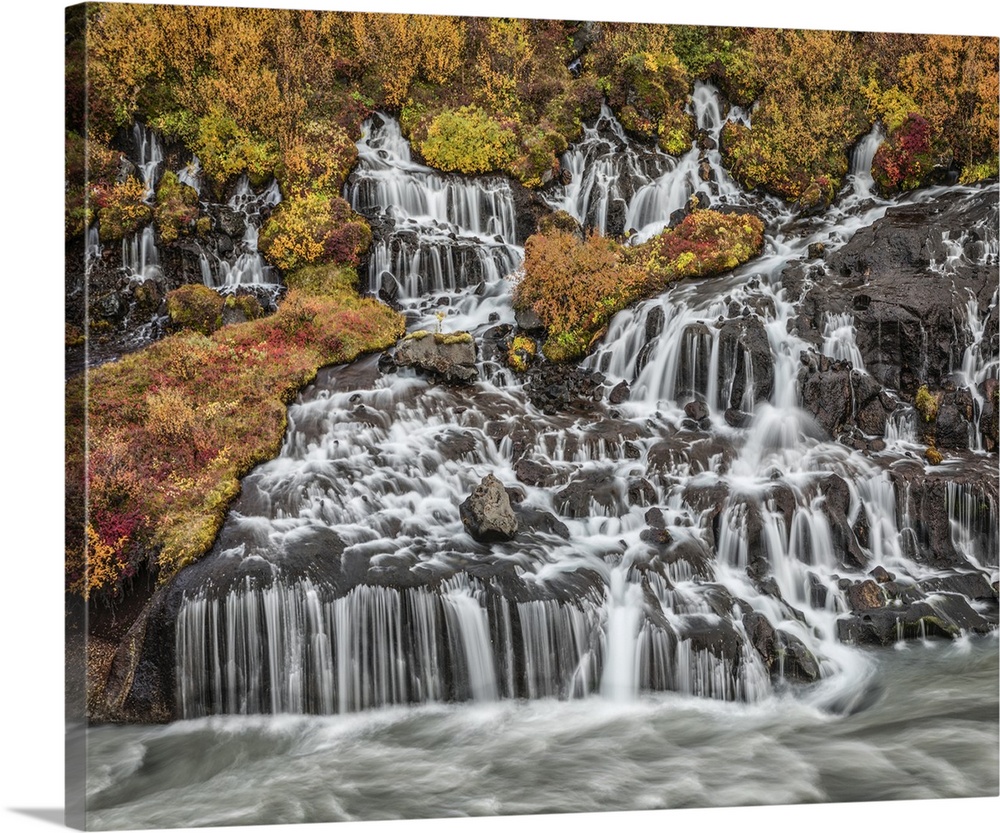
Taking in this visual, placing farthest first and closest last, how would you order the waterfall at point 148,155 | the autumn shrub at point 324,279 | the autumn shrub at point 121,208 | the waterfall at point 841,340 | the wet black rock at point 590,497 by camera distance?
1. the waterfall at point 841,340
2. the autumn shrub at point 324,279
3. the wet black rock at point 590,497
4. the waterfall at point 148,155
5. the autumn shrub at point 121,208

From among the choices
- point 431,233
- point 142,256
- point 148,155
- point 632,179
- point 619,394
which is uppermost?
point 632,179

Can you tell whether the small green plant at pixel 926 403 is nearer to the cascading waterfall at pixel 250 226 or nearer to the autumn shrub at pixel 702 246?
the autumn shrub at pixel 702 246

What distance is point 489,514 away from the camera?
755 centimetres

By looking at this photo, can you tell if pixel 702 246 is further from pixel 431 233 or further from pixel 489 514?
pixel 489 514

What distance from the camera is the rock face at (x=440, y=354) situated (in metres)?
8.41

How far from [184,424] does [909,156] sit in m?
6.64

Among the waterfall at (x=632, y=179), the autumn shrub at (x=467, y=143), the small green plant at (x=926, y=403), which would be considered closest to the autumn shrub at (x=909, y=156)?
the waterfall at (x=632, y=179)

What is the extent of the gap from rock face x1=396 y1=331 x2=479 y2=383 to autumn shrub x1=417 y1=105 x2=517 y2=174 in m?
1.63

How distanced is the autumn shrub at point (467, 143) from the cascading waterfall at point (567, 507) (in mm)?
161

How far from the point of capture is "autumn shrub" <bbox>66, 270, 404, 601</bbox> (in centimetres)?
663

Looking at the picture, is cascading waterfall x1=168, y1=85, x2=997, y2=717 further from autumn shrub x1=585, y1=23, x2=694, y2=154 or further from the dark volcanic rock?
autumn shrub x1=585, y1=23, x2=694, y2=154

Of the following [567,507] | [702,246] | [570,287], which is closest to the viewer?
[567,507]
